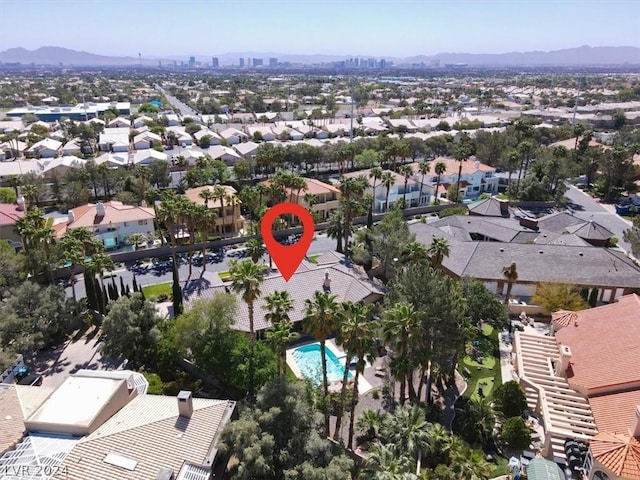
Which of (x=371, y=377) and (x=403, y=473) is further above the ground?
(x=403, y=473)

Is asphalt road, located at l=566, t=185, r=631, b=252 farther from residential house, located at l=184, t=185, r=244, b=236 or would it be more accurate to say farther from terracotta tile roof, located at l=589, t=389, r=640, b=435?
residential house, located at l=184, t=185, r=244, b=236

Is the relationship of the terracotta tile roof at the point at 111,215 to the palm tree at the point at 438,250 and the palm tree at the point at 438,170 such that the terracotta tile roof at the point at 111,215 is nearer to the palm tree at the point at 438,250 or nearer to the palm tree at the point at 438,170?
the palm tree at the point at 438,250

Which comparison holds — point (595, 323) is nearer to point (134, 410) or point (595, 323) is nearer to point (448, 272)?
point (448, 272)

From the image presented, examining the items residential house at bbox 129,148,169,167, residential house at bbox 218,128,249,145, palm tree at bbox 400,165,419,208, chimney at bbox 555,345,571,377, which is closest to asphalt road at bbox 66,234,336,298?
palm tree at bbox 400,165,419,208

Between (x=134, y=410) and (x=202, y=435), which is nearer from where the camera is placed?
(x=202, y=435)

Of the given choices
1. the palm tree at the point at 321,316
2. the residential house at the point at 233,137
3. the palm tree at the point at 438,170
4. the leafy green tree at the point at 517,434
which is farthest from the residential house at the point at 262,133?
the leafy green tree at the point at 517,434

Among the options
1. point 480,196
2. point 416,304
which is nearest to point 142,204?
point 416,304

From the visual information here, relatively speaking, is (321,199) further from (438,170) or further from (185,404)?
(185,404)
